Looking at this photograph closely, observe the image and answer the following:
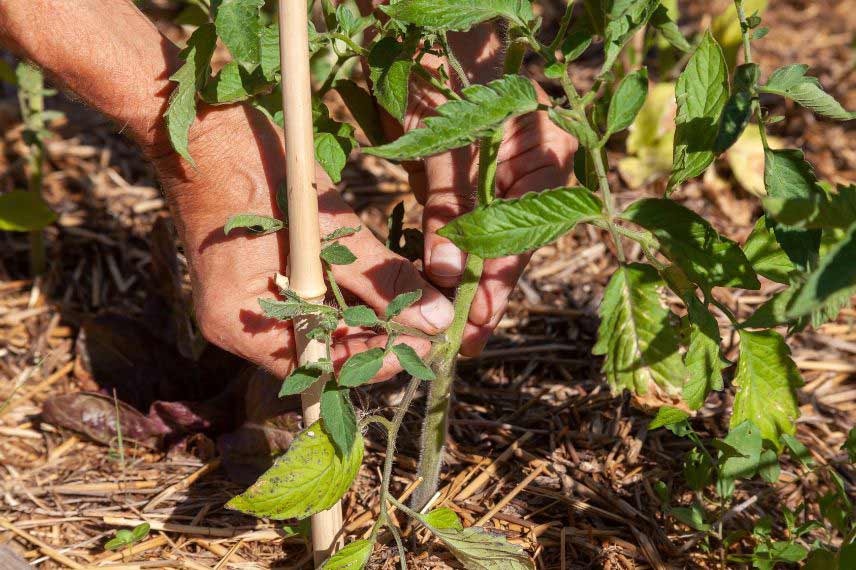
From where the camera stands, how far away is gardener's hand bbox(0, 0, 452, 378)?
1168mm

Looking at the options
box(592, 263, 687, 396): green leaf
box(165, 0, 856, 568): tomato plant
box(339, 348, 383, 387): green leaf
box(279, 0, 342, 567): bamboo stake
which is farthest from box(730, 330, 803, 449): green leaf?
box(279, 0, 342, 567): bamboo stake

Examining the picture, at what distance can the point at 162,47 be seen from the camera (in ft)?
4.03

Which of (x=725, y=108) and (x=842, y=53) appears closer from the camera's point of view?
(x=725, y=108)

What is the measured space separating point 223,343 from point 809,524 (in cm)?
90

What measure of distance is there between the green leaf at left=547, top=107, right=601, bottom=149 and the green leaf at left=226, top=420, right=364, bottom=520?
0.47 m

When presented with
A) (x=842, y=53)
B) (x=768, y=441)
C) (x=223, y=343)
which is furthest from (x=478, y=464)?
(x=842, y=53)

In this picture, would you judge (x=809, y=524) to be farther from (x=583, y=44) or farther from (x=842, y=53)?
(x=842, y=53)

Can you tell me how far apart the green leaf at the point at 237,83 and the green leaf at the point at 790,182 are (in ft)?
1.96

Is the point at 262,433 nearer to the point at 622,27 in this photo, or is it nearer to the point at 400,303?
the point at 400,303

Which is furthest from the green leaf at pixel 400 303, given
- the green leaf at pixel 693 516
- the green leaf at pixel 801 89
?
the green leaf at pixel 693 516

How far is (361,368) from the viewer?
0.94 m

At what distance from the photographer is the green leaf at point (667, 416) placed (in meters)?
1.12

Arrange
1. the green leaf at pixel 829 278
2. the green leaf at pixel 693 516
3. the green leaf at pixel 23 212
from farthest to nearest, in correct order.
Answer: the green leaf at pixel 23 212 < the green leaf at pixel 693 516 < the green leaf at pixel 829 278

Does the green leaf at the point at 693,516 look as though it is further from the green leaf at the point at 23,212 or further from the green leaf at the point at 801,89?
the green leaf at the point at 23,212
